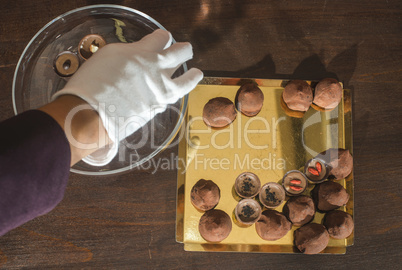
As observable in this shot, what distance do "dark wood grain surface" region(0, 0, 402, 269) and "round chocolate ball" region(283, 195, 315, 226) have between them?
0.51ft

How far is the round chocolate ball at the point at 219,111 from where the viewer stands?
3.53 feet

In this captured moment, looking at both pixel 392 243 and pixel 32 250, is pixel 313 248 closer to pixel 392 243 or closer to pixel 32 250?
pixel 392 243

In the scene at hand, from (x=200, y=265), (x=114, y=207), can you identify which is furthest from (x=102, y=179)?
(x=200, y=265)

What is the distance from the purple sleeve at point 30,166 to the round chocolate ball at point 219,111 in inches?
21.0

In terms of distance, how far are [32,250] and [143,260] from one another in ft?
1.27

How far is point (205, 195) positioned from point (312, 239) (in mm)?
380

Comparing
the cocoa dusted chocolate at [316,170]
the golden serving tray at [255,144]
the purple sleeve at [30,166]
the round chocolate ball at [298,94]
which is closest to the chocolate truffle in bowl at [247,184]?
the golden serving tray at [255,144]

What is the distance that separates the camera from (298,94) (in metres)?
1.08

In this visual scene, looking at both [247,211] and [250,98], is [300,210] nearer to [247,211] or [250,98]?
[247,211]

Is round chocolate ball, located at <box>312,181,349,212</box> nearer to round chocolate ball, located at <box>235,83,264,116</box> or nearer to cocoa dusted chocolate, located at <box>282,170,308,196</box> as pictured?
cocoa dusted chocolate, located at <box>282,170,308,196</box>

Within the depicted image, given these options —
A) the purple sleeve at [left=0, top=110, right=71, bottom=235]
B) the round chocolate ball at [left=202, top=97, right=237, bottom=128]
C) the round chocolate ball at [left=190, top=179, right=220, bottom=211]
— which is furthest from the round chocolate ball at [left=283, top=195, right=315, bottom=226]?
the purple sleeve at [left=0, top=110, right=71, bottom=235]

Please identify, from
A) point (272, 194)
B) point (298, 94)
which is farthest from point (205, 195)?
point (298, 94)

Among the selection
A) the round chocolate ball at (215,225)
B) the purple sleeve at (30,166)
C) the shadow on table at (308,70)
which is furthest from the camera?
the shadow on table at (308,70)

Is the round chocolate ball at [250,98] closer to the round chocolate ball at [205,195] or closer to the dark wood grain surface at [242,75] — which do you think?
the dark wood grain surface at [242,75]
